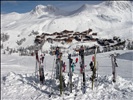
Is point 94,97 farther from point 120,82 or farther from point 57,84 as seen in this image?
point 57,84

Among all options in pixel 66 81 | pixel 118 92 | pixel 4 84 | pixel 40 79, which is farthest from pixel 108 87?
pixel 4 84

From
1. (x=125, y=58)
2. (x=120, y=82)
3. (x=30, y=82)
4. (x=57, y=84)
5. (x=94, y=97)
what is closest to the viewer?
(x=94, y=97)

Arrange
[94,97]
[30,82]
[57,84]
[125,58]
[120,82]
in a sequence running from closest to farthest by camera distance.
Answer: [94,97], [120,82], [57,84], [30,82], [125,58]

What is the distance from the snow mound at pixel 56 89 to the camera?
20359mm

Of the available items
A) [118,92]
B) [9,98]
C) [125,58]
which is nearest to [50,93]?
[9,98]

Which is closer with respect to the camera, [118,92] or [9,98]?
[118,92]

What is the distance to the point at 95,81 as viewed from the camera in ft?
76.6

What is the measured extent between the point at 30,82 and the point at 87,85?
6071mm

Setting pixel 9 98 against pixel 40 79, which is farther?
pixel 40 79

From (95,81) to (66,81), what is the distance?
2.57 meters

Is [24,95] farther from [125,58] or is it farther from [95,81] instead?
[125,58]

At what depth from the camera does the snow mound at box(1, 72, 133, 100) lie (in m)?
20.4

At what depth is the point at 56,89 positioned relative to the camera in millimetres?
23078

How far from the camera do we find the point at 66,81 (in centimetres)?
2431
